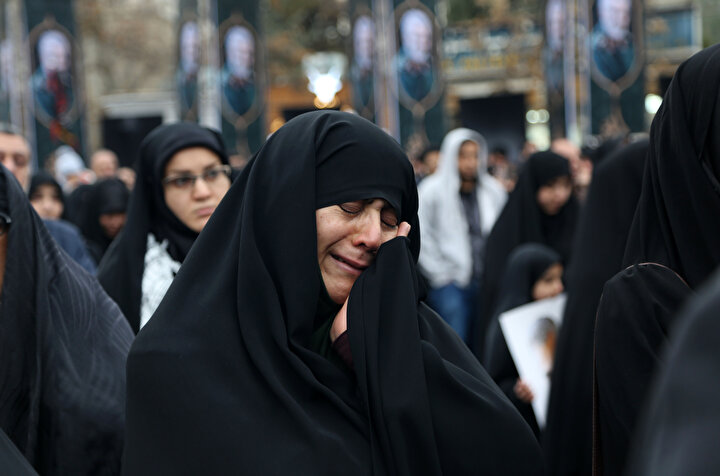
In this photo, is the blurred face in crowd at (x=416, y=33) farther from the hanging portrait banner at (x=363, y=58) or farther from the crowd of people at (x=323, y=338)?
the crowd of people at (x=323, y=338)

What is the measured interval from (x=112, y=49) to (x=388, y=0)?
58.9 feet

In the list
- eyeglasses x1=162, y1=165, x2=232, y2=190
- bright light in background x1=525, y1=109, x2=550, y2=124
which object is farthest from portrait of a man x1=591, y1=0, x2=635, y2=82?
bright light in background x1=525, y1=109, x2=550, y2=124

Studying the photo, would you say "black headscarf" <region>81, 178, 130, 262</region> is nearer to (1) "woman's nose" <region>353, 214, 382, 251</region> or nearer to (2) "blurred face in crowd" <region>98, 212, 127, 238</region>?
(2) "blurred face in crowd" <region>98, 212, 127, 238</region>

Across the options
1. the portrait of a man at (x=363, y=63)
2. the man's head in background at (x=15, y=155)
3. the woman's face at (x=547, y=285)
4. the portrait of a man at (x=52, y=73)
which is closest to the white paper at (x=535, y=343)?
the woman's face at (x=547, y=285)

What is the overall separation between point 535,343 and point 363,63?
10342 millimetres

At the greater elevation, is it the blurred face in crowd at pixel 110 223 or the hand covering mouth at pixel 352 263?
the hand covering mouth at pixel 352 263

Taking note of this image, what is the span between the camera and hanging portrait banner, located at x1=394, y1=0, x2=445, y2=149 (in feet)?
42.7

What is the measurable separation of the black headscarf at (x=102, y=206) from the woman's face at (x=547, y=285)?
8.53 feet

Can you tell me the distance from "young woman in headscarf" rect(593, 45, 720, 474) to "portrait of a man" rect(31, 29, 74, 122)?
12.9 meters

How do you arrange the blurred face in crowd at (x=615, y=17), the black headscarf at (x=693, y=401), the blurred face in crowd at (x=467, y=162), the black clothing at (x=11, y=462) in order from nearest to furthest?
the black headscarf at (x=693, y=401)
the black clothing at (x=11, y=462)
the blurred face in crowd at (x=467, y=162)
the blurred face in crowd at (x=615, y=17)

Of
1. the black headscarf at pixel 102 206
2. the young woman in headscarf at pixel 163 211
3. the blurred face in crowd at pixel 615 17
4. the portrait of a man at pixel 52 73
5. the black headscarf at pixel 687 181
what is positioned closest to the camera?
the black headscarf at pixel 687 181

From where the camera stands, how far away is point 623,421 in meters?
1.84

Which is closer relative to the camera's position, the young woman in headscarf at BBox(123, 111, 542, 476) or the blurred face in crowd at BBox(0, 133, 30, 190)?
the young woman in headscarf at BBox(123, 111, 542, 476)

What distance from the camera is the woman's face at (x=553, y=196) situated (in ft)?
19.2
